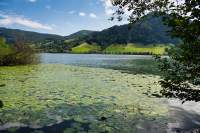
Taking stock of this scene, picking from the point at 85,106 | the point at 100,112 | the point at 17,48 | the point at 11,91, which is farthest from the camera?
the point at 17,48

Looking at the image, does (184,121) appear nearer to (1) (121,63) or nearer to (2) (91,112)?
(2) (91,112)

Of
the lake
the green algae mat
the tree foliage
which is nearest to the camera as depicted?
the lake

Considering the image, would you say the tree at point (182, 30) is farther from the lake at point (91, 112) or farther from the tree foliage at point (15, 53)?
the tree foliage at point (15, 53)

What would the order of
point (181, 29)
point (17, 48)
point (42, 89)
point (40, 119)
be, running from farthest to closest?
point (17, 48) → point (42, 89) → point (40, 119) → point (181, 29)

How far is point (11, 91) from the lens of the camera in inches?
1062

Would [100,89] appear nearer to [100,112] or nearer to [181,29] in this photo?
[100,112]

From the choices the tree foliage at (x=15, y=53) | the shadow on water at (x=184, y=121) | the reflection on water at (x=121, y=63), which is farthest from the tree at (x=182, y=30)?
the tree foliage at (x=15, y=53)

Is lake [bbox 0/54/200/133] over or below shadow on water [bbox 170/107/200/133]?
over

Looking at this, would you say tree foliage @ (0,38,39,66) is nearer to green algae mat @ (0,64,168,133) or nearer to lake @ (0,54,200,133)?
green algae mat @ (0,64,168,133)

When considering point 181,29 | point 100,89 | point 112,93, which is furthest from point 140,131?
point 100,89

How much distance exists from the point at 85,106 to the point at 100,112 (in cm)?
203

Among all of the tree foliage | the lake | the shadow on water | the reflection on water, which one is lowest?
the reflection on water

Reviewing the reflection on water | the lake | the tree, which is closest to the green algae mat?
the lake

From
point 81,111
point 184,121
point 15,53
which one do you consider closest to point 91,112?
point 81,111
